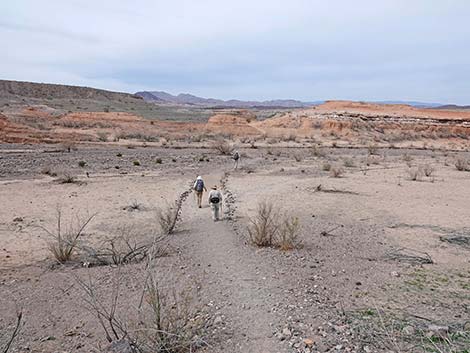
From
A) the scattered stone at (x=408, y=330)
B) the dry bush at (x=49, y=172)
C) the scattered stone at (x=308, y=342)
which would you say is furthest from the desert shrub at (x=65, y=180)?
the scattered stone at (x=408, y=330)

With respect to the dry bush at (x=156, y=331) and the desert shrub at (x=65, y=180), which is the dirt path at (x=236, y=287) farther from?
the desert shrub at (x=65, y=180)

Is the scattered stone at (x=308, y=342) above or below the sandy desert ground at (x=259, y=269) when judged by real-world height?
above

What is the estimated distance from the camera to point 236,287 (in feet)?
22.8

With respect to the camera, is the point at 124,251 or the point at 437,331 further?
the point at 124,251

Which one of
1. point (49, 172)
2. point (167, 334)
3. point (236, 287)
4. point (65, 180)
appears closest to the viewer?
point (167, 334)

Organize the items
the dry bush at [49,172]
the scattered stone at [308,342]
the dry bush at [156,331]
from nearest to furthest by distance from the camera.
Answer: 1. the dry bush at [156,331]
2. the scattered stone at [308,342]
3. the dry bush at [49,172]

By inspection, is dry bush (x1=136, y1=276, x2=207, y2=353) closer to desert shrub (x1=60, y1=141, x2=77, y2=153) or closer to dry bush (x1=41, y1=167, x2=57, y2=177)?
dry bush (x1=41, y1=167, x2=57, y2=177)

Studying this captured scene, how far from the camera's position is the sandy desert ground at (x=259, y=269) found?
547cm

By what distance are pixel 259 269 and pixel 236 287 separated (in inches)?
38.8

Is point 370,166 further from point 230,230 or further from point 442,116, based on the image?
point 442,116

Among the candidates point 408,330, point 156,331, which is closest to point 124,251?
point 156,331

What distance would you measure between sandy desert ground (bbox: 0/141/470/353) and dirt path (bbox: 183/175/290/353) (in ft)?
0.08

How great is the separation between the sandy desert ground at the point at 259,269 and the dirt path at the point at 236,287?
2 centimetres

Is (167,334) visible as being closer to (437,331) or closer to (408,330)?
(408,330)
